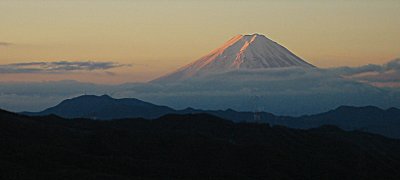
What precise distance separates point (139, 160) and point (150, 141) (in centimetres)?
2425

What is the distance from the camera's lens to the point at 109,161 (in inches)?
5782

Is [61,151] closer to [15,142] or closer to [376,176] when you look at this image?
[15,142]

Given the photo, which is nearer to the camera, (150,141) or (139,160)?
(139,160)

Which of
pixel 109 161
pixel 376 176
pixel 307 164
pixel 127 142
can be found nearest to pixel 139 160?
pixel 109 161

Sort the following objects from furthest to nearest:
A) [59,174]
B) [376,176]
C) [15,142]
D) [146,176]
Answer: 1. [376,176]
2. [15,142]
3. [146,176]
4. [59,174]

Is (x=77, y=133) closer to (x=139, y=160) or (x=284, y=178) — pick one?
(x=139, y=160)

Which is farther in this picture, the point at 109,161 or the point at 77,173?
the point at 109,161

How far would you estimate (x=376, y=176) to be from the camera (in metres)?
174

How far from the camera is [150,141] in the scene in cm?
17762

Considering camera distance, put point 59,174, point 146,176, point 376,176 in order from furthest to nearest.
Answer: point 376,176, point 146,176, point 59,174

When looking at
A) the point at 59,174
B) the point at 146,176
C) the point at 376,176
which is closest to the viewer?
the point at 59,174

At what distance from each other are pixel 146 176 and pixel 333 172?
5399cm

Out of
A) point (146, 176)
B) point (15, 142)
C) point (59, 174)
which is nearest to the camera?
point (59, 174)

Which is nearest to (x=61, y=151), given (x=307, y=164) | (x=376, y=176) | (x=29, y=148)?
(x=29, y=148)
